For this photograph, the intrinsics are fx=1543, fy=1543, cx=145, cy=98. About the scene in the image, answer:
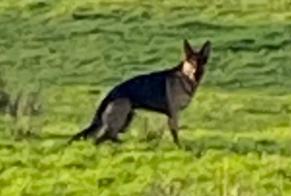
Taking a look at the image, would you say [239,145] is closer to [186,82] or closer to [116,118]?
[186,82]

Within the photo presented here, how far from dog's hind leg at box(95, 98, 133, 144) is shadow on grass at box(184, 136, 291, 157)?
0.50 m

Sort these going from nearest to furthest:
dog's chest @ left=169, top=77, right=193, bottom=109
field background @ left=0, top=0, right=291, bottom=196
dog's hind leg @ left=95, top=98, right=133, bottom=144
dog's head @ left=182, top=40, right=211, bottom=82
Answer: field background @ left=0, top=0, right=291, bottom=196 → dog's hind leg @ left=95, top=98, right=133, bottom=144 → dog's chest @ left=169, top=77, right=193, bottom=109 → dog's head @ left=182, top=40, right=211, bottom=82

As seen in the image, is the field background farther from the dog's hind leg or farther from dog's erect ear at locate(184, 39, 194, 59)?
Result: dog's erect ear at locate(184, 39, 194, 59)

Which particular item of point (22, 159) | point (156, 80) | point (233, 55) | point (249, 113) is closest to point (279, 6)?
point (233, 55)

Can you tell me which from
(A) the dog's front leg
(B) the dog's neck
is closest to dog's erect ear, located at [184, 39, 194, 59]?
(B) the dog's neck

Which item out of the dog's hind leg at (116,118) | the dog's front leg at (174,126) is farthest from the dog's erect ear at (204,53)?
the dog's hind leg at (116,118)

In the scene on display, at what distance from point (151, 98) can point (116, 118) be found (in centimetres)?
35

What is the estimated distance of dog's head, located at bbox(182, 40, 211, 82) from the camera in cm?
1222

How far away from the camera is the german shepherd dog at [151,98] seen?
11.8 m

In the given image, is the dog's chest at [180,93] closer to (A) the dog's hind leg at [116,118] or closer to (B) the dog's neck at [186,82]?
(B) the dog's neck at [186,82]

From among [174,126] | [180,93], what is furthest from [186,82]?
[174,126]

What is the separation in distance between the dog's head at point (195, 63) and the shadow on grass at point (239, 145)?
1.73 feet

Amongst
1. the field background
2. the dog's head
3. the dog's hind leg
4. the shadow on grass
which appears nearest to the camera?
the field background

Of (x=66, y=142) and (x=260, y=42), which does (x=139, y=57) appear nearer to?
(x=260, y=42)
